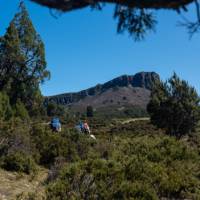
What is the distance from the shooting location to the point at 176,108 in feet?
159

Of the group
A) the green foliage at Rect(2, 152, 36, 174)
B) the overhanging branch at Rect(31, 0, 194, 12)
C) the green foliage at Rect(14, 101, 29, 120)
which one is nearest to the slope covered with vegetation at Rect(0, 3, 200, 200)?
the green foliage at Rect(2, 152, 36, 174)

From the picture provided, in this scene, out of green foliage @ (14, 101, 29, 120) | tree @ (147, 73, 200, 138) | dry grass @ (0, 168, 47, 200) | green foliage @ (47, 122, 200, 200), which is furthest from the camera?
tree @ (147, 73, 200, 138)

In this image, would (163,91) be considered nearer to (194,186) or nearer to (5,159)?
(5,159)

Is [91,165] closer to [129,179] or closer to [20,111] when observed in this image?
[129,179]

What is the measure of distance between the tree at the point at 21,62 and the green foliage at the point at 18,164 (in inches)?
1119

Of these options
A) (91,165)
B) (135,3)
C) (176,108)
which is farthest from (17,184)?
(176,108)

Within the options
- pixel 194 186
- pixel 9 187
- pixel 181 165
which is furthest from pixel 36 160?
pixel 194 186

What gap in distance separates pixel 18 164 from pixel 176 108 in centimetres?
3357

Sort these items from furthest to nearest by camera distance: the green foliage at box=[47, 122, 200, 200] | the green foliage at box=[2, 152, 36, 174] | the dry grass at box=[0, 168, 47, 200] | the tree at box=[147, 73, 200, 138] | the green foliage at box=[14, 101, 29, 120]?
the tree at box=[147, 73, 200, 138], the green foliage at box=[14, 101, 29, 120], the green foliage at box=[2, 152, 36, 174], the dry grass at box=[0, 168, 47, 200], the green foliage at box=[47, 122, 200, 200]

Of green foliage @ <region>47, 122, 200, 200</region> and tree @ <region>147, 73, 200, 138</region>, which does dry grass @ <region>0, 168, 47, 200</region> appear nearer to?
green foliage @ <region>47, 122, 200, 200</region>

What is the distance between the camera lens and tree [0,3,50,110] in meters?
44.8

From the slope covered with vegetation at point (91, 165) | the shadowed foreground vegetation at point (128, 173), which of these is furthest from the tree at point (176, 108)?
the shadowed foreground vegetation at point (128, 173)

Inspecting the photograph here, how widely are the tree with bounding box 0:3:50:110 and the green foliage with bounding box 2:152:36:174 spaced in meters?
28.4

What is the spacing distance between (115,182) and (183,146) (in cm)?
510
